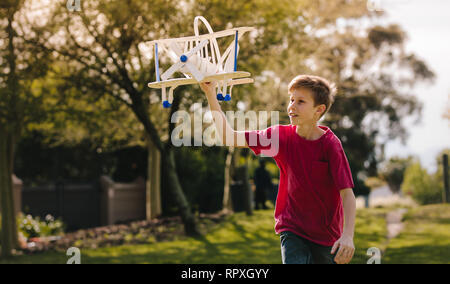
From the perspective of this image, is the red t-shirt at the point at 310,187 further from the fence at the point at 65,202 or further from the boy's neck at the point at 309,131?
the fence at the point at 65,202

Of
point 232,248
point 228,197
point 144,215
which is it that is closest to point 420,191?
point 228,197

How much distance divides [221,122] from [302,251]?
0.94 m

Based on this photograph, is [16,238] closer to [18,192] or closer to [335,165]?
[18,192]

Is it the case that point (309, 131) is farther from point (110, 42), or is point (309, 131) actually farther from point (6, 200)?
point (6, 200)

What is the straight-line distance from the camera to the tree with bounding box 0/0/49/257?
31.7ft

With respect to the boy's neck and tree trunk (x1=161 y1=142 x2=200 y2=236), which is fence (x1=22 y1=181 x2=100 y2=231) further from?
the boy's neck

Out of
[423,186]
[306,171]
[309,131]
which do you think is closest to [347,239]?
[306,171]

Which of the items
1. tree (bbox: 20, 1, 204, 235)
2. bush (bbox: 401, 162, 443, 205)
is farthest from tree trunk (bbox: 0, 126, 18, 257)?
bush (bbox: 401, 162, 443, 205)

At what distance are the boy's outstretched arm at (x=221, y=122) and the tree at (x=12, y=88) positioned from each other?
7354 mm

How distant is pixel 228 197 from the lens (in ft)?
57.5

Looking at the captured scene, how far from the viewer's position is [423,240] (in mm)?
10672

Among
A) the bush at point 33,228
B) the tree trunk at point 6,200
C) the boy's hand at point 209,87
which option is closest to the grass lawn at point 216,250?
the tree trunk at point 6,200

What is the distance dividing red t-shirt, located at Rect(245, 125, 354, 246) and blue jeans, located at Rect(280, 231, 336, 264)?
0.12ft

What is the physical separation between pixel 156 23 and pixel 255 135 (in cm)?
760
